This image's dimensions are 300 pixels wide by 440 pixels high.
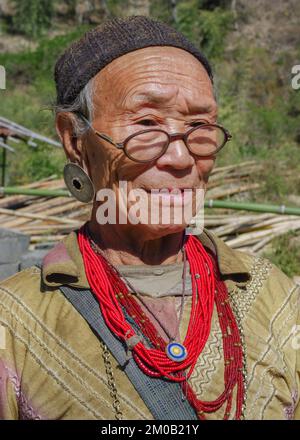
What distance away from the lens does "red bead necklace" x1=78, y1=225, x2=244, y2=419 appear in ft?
4.32

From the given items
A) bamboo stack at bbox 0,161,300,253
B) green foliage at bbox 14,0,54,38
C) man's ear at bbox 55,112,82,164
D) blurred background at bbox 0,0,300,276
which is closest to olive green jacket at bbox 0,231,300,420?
man's ear at bbox 55,112,82,164

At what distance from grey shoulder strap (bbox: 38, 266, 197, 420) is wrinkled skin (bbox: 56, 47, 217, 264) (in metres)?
0.24

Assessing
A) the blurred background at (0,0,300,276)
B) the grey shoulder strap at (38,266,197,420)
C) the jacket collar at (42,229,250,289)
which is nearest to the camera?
the grey shoulder strap at (38,266,197,420)

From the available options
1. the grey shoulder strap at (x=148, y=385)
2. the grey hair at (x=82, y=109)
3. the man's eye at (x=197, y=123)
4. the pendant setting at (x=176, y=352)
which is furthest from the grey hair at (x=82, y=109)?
the pendant setting at (x=176, y=352)

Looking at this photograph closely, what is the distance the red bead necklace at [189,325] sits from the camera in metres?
1.32

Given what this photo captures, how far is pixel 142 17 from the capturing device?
142 centimetres

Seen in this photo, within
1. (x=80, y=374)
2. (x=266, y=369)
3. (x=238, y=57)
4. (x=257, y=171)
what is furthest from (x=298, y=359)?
(x=238, y=57)

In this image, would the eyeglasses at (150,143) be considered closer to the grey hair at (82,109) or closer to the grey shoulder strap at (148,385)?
the grey hair at (82,109)

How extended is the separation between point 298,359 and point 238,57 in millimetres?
16333

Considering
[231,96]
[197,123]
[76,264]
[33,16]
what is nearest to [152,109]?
[197,123]

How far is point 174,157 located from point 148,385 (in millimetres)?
505

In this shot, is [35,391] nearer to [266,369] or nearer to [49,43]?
[266,369]

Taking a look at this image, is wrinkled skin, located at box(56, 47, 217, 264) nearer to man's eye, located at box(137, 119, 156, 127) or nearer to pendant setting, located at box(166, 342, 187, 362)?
man's eye, located at box(137, 119, 156, 127)

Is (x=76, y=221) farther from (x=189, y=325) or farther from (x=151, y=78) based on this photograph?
(x=151, y=78)
